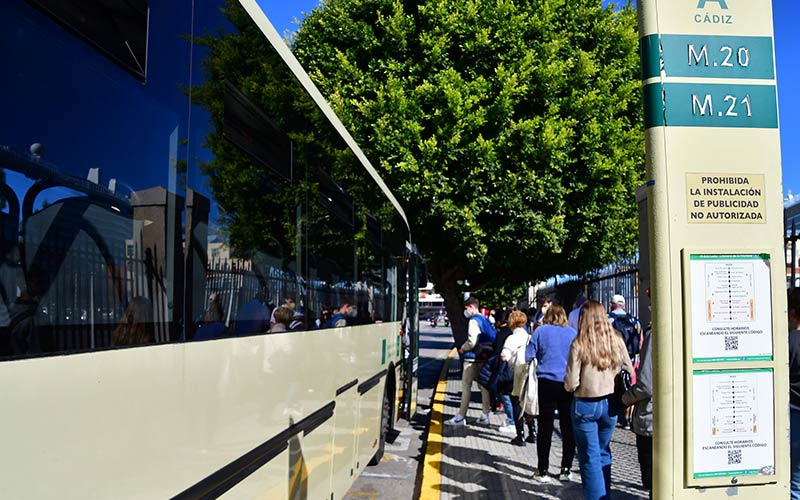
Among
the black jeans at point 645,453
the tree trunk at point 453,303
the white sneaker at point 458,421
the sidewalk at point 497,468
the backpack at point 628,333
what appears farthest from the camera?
the tree trunk at point 453,303

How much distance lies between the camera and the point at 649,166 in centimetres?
338

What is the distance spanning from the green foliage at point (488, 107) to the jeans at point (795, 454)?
9.86 metres

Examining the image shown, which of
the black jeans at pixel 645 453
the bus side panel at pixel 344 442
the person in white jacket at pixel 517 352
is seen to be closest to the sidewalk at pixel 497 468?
the person in white jacket at pixel 517 352

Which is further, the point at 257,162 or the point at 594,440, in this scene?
the point at 594,440

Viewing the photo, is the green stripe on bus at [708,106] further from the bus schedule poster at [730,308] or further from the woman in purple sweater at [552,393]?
the woman in purple sweater at [552,393]

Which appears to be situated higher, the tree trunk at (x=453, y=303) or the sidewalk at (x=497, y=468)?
the tree trunk at (x=453, y=303)

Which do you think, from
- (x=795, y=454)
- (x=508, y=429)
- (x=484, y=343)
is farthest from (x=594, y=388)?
(x=484, y=343)

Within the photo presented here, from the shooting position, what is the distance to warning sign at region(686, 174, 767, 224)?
3.32 metres

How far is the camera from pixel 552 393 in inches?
292

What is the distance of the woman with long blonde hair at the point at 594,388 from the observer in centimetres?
564

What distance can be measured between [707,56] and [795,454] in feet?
9.18

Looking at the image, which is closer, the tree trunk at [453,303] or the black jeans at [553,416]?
the black jeans at [553,416]

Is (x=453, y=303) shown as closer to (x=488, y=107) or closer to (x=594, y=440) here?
(x=488, y=107)

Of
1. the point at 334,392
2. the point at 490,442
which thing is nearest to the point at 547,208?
the point at 490,442
